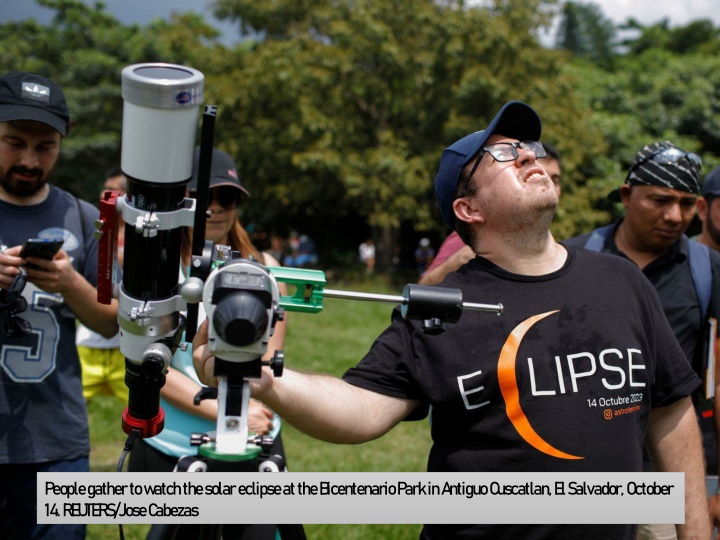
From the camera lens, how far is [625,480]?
78.5 inches

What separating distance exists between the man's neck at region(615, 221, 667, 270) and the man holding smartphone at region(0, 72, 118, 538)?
8.37 feet

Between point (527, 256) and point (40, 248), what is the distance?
179 centimetres

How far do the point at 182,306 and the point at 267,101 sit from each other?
2093 cm

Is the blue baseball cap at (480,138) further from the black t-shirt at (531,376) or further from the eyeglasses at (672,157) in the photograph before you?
the eyeglasses at (672,157)

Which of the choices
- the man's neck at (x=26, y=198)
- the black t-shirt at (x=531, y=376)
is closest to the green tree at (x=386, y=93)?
the man's neck at (x=26, y=198)

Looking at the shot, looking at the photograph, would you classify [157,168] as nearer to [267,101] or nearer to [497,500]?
[497,500]

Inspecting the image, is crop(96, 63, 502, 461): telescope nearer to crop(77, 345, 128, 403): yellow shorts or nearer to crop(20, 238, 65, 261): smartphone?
crop(20, 238, 65, 261): smartphone

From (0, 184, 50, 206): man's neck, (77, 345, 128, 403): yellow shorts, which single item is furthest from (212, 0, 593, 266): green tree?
(0, 184, 50, 206): man's neck

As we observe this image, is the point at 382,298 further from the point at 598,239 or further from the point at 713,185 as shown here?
the point at 713,185

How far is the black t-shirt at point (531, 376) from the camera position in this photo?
2.04m

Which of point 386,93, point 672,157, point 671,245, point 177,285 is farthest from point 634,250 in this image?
point 386,93

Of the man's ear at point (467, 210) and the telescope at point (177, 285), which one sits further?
the man's ear at point (467, 210)

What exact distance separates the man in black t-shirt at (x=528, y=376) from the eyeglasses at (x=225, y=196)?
4.16ft

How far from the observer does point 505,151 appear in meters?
2.36
